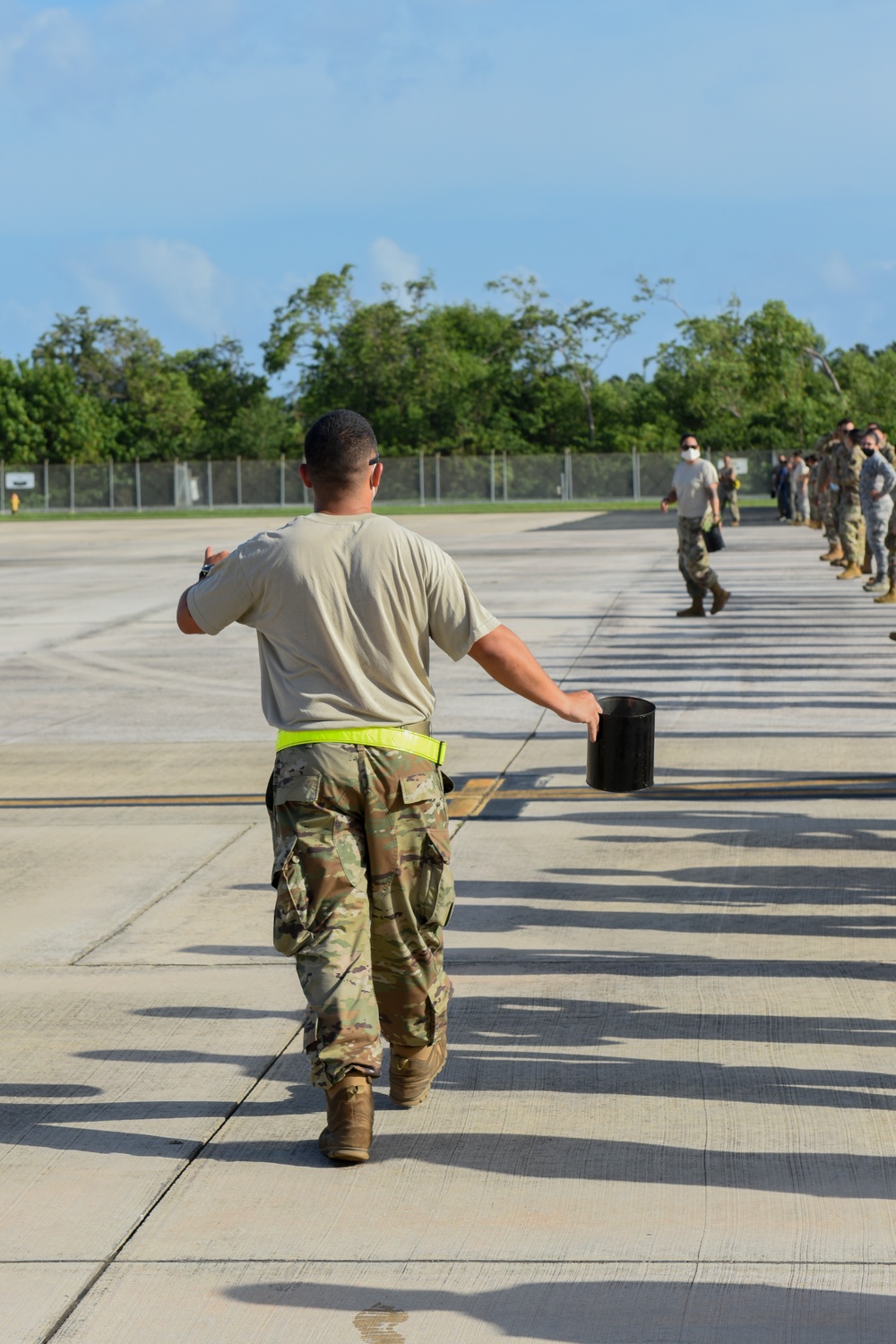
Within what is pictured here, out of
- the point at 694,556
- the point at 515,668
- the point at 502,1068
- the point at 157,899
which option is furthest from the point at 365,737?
the point at 694,556

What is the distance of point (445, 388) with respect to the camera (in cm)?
7781

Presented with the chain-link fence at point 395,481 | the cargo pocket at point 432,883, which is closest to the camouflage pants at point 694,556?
the cargo pocket at point 432,883

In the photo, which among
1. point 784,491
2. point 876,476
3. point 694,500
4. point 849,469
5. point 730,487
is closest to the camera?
point 694,500

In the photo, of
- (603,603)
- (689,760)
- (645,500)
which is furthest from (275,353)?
(689,760)

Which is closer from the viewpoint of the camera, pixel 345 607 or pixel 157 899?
pixel 345 607

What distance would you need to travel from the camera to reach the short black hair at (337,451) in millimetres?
4137

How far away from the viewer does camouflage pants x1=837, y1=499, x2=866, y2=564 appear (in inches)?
883

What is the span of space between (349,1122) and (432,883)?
2.04 feet

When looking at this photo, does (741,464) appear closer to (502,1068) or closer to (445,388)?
(445,388)

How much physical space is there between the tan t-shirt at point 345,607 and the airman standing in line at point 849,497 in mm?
16584

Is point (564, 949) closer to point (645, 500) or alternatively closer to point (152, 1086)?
A: point (152, 1086)

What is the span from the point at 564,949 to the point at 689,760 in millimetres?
3892

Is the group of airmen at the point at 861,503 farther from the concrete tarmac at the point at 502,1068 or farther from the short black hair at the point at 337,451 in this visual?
the short black hair at the point at 337,451

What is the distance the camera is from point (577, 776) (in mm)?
9211
